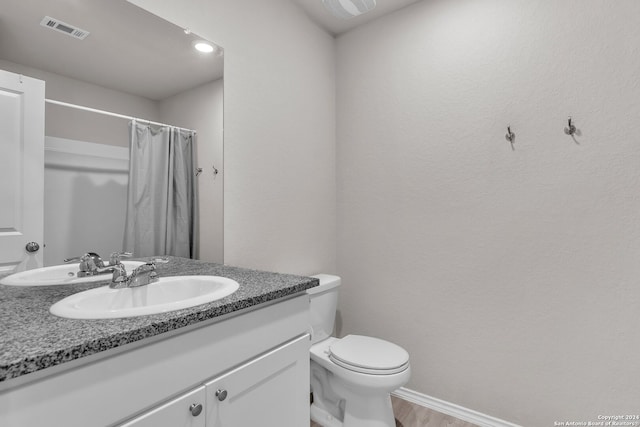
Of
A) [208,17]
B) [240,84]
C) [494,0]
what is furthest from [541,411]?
[208,17]

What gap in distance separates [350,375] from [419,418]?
2.13 feet

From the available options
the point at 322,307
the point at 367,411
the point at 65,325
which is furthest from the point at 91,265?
the point at 367,411

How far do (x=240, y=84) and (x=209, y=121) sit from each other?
299 mm

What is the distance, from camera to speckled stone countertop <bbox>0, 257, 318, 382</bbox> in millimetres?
570

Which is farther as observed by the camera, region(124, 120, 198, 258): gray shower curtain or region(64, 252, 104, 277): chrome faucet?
region(124, 120, 198, 258): gray shower curtain

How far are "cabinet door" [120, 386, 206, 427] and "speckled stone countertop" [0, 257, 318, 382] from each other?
18cm

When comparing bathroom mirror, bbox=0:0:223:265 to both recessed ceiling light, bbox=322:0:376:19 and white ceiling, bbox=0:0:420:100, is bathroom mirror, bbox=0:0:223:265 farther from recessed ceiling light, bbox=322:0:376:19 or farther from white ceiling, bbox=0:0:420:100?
recessed ceiling light, bbox=322:0:376:19

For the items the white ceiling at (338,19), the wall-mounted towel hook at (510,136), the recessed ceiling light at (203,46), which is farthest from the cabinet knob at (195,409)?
the white ceiling at (338,19)

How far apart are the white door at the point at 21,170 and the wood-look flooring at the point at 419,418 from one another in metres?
1.57

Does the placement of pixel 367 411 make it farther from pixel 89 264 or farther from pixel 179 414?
pixel 89 264

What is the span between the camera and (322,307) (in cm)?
194

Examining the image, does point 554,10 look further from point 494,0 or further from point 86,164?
point 86,164

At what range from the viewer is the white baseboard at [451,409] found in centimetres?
174

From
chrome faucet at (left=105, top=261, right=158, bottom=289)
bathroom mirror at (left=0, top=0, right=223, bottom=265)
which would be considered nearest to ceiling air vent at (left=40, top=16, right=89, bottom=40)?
bathroom mirror at (left=0, top=0, right=223, bottom=265)
